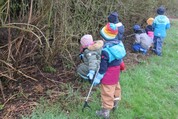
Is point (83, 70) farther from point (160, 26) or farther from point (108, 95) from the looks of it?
point (160, 26)

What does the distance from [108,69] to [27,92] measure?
4.69 feet

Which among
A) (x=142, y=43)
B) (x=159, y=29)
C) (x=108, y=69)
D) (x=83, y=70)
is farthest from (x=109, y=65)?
(x=159, y=29)

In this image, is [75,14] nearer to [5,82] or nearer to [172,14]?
[5,82]

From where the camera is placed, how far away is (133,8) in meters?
8.31

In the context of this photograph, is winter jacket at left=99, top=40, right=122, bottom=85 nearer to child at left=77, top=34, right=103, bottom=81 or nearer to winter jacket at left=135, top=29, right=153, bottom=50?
child at left=77, top=34, right=103, bottom=81

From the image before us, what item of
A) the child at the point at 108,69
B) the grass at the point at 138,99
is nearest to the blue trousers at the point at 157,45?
the grass at the point at 138,99

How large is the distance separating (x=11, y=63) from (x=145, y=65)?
10.8ft

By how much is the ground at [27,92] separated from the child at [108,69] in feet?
2.87

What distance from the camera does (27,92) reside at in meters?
4.79

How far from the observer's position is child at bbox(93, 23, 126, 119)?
13.4ft

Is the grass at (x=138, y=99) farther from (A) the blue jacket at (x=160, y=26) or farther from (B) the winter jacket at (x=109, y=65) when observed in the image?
(A) the blue jacket at (x=160, y=26)

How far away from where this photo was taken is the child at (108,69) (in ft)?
13.4

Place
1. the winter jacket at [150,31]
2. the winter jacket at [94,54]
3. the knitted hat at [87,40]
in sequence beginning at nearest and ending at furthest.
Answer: the winter jacket at [94,54], the knitted hat at [87,40], the winter jacket at [150,31]

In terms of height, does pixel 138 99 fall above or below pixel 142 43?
below
